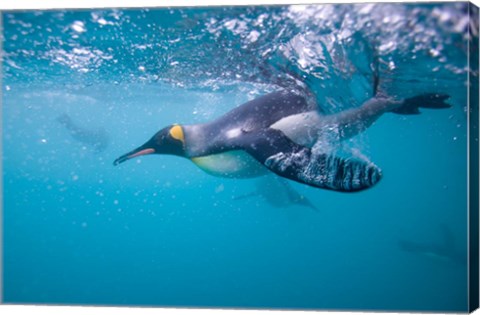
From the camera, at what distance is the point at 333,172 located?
10.7 ft

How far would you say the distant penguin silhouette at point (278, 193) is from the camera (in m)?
12.1

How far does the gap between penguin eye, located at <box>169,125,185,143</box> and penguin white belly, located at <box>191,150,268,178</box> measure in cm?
38

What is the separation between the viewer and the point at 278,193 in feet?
41.8

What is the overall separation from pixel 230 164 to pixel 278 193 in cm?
735

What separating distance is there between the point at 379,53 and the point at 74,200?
6441 cm

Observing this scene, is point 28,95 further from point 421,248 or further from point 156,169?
point 156,169

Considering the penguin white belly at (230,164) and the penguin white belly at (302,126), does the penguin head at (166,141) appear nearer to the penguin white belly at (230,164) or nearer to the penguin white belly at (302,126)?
the penguin white belly at (230,164)

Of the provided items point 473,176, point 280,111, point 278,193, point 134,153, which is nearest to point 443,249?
point 278,193

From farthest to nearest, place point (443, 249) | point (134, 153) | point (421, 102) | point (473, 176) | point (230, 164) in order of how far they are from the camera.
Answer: point (443, 249) → point (421, 102) → point (230, 164) → point (134, 153) → point (473, 176)

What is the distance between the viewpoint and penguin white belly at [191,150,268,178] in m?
5.48

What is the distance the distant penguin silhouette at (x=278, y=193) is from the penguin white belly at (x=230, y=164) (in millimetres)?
6073

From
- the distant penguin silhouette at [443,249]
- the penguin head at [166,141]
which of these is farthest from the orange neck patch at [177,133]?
the distant penguin silhouette at [443,249]

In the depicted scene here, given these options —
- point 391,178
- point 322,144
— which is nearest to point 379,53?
point 322,144

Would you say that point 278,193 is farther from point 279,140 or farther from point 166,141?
point 279,140
